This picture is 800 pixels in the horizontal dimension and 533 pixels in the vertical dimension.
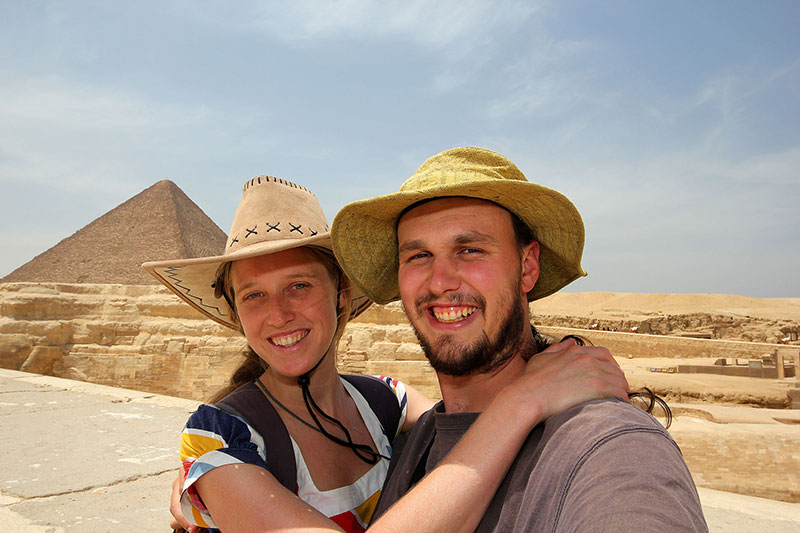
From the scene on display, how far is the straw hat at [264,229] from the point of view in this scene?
67.6 inches

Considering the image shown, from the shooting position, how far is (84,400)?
20.6 feet

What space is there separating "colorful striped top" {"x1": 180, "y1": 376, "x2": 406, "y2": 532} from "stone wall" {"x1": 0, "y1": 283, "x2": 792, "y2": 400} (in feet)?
23.9

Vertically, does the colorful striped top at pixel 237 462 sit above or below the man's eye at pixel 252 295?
below

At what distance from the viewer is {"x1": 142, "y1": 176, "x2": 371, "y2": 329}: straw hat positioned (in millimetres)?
1717

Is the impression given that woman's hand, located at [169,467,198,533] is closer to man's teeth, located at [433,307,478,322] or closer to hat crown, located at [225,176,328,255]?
hat crown, located at [225,176,328,255]

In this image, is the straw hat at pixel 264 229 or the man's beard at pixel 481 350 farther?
the straw hat at pixel 264 229

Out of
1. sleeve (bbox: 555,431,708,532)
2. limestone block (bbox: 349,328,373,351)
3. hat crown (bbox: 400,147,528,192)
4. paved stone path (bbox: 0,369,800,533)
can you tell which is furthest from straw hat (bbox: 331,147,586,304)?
limestone block (bbox: 349,328,373,351)

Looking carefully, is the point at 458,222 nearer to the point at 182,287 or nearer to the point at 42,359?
the point at 182,287

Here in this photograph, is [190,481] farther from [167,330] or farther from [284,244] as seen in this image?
[167,330]

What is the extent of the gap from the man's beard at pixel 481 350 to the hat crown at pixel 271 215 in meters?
0.63

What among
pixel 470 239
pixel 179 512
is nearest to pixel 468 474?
pixel 470 239

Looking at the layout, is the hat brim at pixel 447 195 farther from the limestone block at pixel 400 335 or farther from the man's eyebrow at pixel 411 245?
the limestone block at pixel 400 335

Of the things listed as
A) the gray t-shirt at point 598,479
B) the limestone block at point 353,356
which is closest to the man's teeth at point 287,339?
the gray t-shirt at point 598,479

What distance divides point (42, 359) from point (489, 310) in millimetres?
13122
